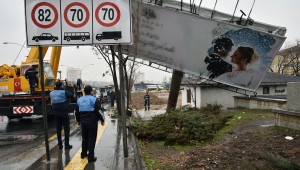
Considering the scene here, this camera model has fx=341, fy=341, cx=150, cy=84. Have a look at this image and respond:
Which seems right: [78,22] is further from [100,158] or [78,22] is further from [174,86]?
[174,86]

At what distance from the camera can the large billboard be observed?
12.5 metres

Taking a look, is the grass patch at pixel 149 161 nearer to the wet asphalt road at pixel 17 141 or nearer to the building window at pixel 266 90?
the wet asphalt road at pixel 17 141

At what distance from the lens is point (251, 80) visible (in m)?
13.5

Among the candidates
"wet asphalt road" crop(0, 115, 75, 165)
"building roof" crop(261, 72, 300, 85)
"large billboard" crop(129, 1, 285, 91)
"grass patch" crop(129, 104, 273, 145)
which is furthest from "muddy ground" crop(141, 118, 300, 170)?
"building roof" crop(261, 72, 300, 85)

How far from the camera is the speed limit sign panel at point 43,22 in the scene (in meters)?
7.73

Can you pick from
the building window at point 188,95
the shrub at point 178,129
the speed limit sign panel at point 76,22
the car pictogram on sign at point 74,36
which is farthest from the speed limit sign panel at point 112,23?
the building window at point 188,95

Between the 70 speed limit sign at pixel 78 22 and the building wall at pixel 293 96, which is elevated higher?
the 70 speed limit sign at pixel 78 22

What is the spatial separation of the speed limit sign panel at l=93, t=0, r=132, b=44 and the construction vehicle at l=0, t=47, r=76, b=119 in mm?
8776

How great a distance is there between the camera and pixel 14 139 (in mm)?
11703

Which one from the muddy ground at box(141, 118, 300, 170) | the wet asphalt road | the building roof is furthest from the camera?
the building roof

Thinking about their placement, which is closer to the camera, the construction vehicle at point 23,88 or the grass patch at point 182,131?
the grass patch at point 182,131

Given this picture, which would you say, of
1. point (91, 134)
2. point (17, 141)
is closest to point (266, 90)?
point (17, 141)

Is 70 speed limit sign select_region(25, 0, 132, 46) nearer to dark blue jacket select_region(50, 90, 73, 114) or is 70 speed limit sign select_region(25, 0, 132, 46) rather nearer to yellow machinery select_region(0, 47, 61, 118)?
dark blue jacket select_region(50, 90, 73, 114)

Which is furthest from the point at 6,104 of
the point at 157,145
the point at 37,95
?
the point at 157,145
